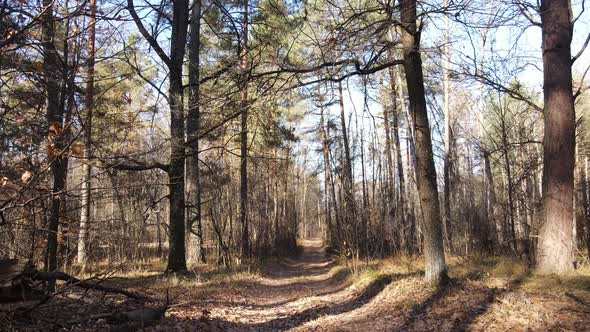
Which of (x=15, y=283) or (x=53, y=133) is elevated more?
(x=53, y=133)

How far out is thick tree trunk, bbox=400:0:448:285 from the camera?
23.2 feet

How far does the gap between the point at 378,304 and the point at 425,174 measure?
2508 millimetres

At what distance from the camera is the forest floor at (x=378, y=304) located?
5.03 m

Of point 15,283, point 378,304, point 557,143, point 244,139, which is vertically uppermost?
point 244,139

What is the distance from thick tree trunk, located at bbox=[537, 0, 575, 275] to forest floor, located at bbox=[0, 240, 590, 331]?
54 cm

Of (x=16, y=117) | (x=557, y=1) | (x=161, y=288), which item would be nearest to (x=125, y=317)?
(x=16, y=117)

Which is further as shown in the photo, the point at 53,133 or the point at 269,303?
the point at 269,303

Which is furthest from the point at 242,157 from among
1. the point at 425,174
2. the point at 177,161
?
the point at 425,174

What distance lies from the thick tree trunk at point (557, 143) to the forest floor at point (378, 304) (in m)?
0.54

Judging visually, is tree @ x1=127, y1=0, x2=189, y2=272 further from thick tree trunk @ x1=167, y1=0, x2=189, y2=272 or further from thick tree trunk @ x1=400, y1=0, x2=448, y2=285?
thick tree trunk @ x1=400, y1=0, x2=448, y2=285

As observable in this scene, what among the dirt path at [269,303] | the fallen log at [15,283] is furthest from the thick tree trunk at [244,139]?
the fallen log at [15,283]

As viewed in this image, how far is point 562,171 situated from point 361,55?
387 centimetres

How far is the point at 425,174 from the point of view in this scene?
281 inches

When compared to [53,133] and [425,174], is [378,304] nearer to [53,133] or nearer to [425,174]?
[425,174]
